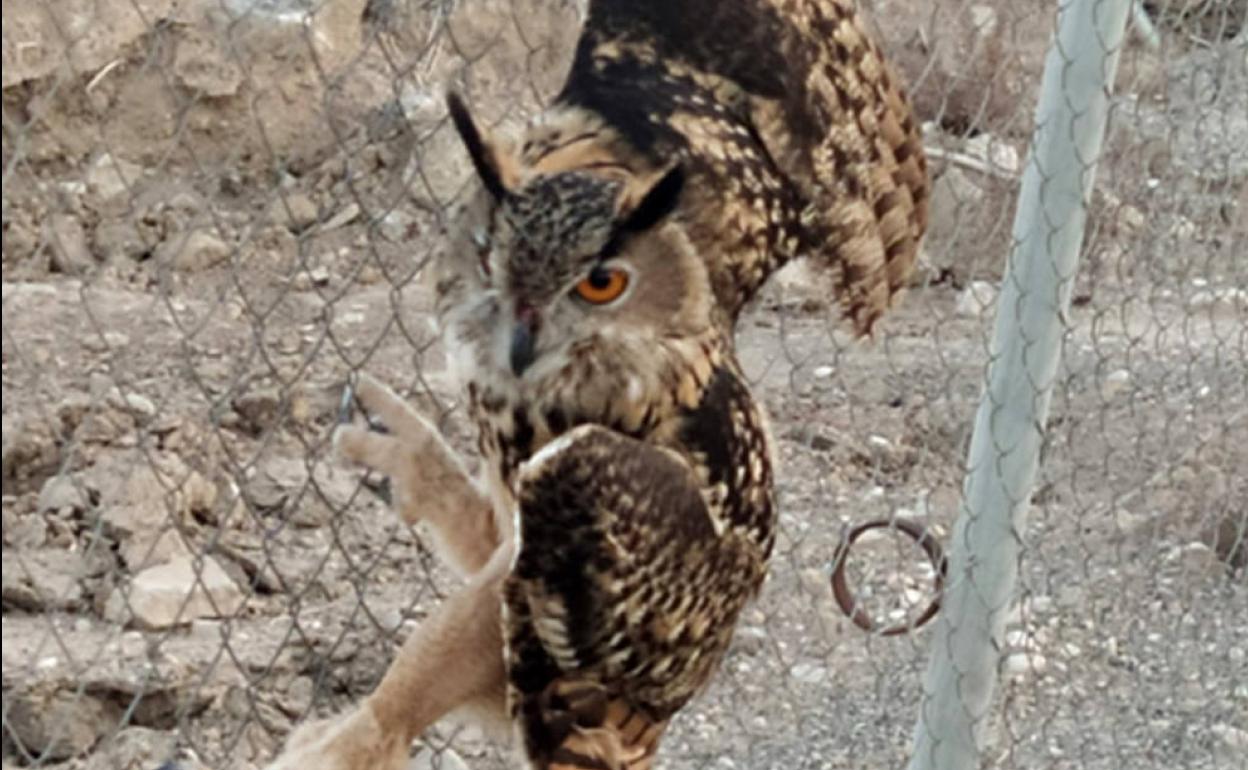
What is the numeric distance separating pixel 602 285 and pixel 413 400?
5.27 feet

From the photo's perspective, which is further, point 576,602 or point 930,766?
point 930,766

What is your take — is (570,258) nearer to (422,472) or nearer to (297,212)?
(422,472)

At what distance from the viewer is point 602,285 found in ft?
5.49

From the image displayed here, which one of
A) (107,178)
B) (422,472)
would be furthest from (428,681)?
(107,178)

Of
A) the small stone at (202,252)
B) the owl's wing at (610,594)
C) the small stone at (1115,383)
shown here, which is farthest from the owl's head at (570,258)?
the small stone at (1115,383)

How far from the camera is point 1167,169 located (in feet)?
11.0

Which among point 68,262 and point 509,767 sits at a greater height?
point 68,262

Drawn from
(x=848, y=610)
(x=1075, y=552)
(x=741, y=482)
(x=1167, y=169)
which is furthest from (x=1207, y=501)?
(x=741, y=482)

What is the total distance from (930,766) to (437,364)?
4.48 feet

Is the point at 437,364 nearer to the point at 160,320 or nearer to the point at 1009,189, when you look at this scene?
the point at 160,320

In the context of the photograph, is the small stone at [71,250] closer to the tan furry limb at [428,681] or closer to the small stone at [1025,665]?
the tan furry limb at [428,681]

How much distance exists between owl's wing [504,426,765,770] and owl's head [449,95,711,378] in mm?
121

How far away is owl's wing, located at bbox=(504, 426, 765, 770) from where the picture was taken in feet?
5.75

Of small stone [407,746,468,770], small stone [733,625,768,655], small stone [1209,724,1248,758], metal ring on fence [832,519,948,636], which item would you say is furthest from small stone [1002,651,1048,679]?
small stone [407,746,468,770]
